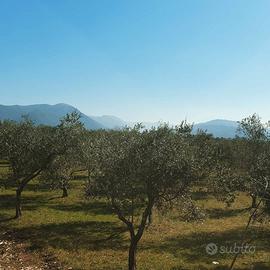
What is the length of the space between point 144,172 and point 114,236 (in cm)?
1498

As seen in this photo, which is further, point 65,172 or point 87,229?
point 65,172

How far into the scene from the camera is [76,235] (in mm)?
39406

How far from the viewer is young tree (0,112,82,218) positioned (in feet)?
150

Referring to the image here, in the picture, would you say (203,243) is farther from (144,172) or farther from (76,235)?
(144,172)

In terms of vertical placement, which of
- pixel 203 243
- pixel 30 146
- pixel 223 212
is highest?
pixel 30 146

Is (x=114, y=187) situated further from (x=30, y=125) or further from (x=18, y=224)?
(x=30, y=125)

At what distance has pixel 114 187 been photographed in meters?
28.1

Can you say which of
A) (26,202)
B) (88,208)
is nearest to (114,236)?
(88,208)

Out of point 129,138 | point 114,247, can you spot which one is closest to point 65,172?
point 114,247

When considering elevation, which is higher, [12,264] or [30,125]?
[30,125]

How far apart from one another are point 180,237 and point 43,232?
48.1ft

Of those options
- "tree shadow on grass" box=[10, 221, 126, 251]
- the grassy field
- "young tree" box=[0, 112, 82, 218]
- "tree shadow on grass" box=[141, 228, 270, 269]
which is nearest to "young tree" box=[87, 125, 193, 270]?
the grassy field

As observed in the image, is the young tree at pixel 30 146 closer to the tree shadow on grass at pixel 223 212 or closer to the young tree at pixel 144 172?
the young tree at pixel 144 172

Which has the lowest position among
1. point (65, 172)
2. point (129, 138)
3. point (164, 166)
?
point (65, 172)
